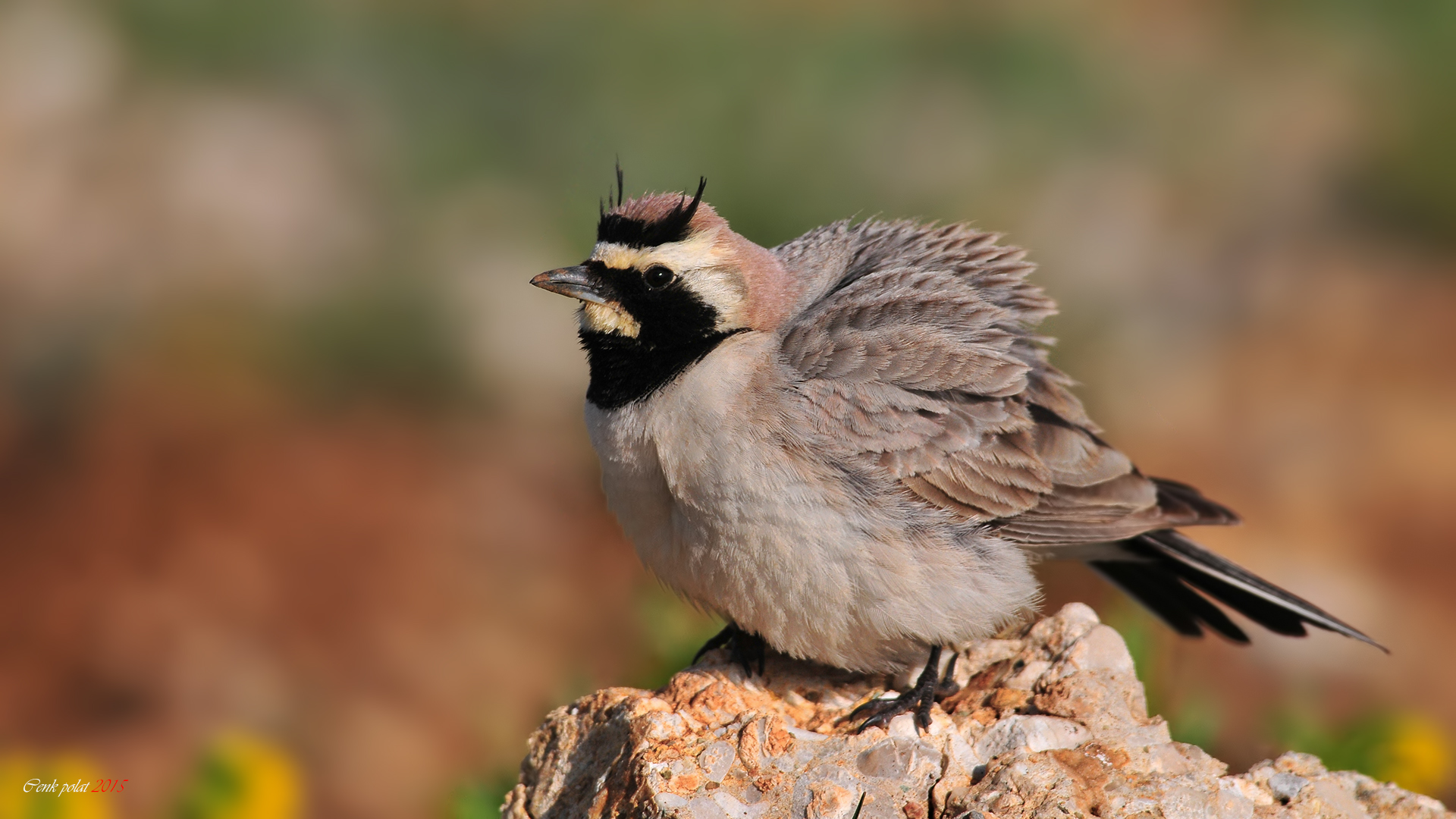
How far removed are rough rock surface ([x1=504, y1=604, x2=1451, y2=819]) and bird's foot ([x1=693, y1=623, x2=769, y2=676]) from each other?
11.8 inches

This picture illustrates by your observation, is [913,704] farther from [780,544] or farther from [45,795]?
[45,795]

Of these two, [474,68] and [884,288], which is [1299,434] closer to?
[884,288]

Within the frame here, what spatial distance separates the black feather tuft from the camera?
206 inches

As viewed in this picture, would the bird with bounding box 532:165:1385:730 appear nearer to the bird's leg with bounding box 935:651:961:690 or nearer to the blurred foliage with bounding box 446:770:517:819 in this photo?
the bird's leg with bounding box 935:651:961:690

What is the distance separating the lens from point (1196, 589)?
6.04 metres

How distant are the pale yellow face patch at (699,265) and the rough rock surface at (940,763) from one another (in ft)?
4.53

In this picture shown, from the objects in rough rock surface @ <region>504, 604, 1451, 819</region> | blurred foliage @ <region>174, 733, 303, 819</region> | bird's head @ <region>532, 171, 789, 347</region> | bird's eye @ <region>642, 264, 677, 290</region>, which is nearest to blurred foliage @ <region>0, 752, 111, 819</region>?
blurred foliage @ <region>174, 733, 303, 819</region>

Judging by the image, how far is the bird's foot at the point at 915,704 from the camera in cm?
454

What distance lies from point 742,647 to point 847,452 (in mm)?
887

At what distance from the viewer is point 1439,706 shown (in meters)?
9.20

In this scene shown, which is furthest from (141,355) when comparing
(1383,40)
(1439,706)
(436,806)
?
(1383,40)

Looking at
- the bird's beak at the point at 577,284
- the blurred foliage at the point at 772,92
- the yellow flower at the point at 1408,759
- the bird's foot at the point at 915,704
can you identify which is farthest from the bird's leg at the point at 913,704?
the blurred foliage at the point at 772,92

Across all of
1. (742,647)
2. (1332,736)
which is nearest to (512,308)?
(742,647)

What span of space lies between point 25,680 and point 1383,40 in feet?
39.2
